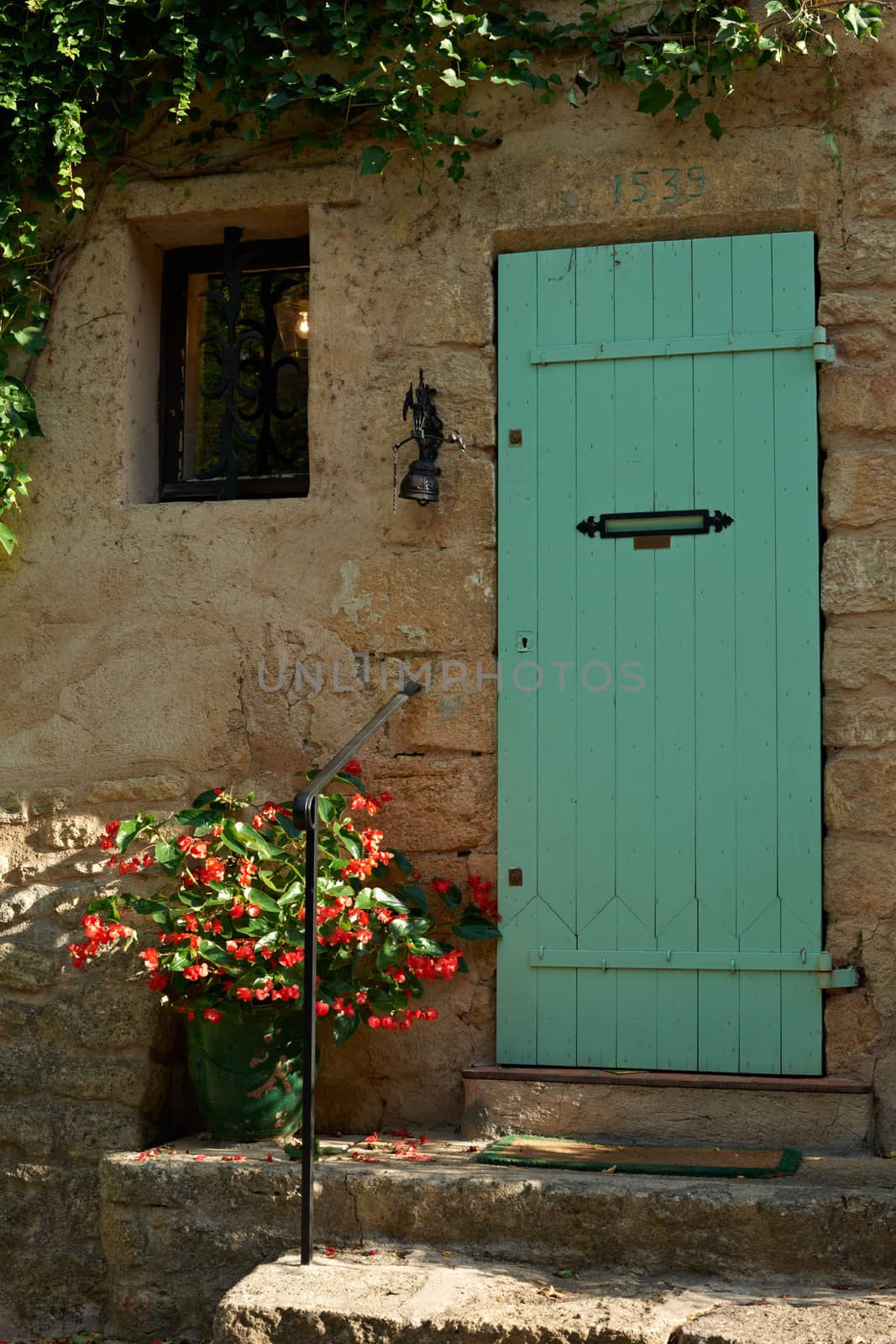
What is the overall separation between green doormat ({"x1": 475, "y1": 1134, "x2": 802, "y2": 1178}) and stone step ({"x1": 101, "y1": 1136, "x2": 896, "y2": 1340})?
0.18 ft

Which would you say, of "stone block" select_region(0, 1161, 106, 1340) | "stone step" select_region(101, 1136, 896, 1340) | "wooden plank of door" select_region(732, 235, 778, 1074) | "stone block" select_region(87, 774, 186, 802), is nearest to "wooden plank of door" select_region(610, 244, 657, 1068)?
"wooden plank of door" select_region(732, 235, 778, 1074)

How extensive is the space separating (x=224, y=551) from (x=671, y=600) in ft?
4.62

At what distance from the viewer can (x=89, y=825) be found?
4.52 meters

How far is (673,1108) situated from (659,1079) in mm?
85

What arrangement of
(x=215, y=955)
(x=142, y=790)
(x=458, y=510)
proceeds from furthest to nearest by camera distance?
(x=142, y=790) → (x=458, y=510) → (x=215, y=955)

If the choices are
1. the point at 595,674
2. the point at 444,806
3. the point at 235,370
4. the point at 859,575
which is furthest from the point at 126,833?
the point at 859,575

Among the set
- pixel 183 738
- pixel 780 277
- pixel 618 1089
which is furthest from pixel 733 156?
pixel 618 1089

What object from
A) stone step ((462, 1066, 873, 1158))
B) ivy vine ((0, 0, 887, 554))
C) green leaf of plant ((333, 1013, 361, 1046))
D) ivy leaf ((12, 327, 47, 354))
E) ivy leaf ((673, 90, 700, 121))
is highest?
ivy vine ((0, 0, 887, 554))

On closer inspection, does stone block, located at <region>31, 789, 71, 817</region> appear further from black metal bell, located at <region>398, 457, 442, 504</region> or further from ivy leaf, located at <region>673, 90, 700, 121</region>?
ivy leaf, located at <region>673, 90, 700, 121</region>

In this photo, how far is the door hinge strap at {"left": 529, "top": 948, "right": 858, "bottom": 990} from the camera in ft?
13.0

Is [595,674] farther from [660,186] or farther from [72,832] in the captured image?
[72,832]

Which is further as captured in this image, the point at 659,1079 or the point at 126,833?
the point at 126,833

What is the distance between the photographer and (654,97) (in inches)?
165

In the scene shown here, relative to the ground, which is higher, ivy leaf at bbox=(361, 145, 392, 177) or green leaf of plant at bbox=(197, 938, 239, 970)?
ivy leaf at bbox=(361, 145, 392, 177)
